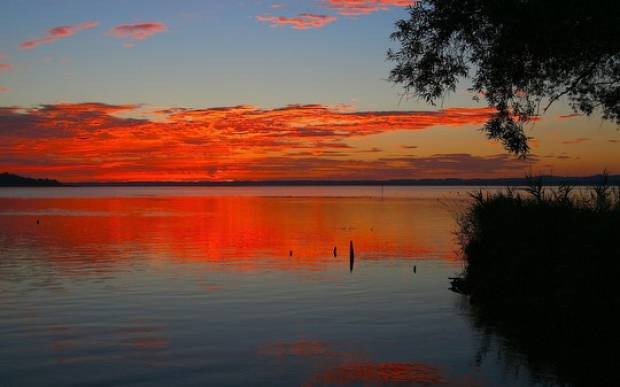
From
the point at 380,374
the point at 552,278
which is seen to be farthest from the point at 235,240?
the point at 380,374

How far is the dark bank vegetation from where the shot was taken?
23.0 m

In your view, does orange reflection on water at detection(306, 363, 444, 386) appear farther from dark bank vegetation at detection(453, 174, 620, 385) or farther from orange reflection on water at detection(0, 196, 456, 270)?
orange reflection on water at detection(0, 196, 456, 270)

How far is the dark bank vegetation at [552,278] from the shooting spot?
23.0 metres

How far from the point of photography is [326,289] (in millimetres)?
40719

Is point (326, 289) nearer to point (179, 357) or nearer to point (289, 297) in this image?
point (289, 297)

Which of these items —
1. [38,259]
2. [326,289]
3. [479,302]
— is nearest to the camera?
[479,302]

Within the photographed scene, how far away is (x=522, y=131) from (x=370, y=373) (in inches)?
420

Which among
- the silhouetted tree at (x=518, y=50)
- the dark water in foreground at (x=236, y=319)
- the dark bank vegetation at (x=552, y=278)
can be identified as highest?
the silhouetted tree at (x=518, y=50)

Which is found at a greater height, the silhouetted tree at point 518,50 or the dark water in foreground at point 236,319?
the silhouetted tree at point 518,50

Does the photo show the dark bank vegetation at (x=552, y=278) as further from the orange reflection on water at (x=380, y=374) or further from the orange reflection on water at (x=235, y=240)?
the orange reflection on water at (x=235, y=240)

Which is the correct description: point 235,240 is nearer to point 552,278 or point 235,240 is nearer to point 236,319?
point 236,319

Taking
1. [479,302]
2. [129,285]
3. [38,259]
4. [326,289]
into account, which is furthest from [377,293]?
[38,259]

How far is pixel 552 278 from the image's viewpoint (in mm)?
27531

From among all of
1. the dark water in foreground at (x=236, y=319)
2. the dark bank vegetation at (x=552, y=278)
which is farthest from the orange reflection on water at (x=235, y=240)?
the dark bank vegetation at (x=552, y=278)
